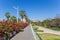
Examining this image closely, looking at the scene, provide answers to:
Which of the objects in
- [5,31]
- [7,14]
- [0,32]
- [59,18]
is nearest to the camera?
[0,32]

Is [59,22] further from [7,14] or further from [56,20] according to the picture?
[7,14]

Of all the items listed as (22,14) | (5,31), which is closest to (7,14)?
(22,14)

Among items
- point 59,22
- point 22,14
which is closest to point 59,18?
point 59,22

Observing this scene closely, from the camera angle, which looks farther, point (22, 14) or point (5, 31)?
point (22, 14)

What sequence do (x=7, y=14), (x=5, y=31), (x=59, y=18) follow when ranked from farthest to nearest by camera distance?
(x=7, y=14) < (x=59, y=18) < (x=5, y=31)

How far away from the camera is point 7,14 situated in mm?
90188

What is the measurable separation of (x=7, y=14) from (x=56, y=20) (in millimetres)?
39695

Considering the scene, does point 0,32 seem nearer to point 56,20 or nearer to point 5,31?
point 5,31

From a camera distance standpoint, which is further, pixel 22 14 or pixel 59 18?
pixel 22 14

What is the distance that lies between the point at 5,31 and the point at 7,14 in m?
77.4

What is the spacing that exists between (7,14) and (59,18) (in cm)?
4176

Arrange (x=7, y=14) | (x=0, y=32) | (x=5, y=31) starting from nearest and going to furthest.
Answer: (x=0, y=32)
(x=5, y=31)
(x=7, y=14)

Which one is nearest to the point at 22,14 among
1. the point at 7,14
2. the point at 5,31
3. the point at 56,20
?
the point at 7,14

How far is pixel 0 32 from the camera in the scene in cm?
1174
